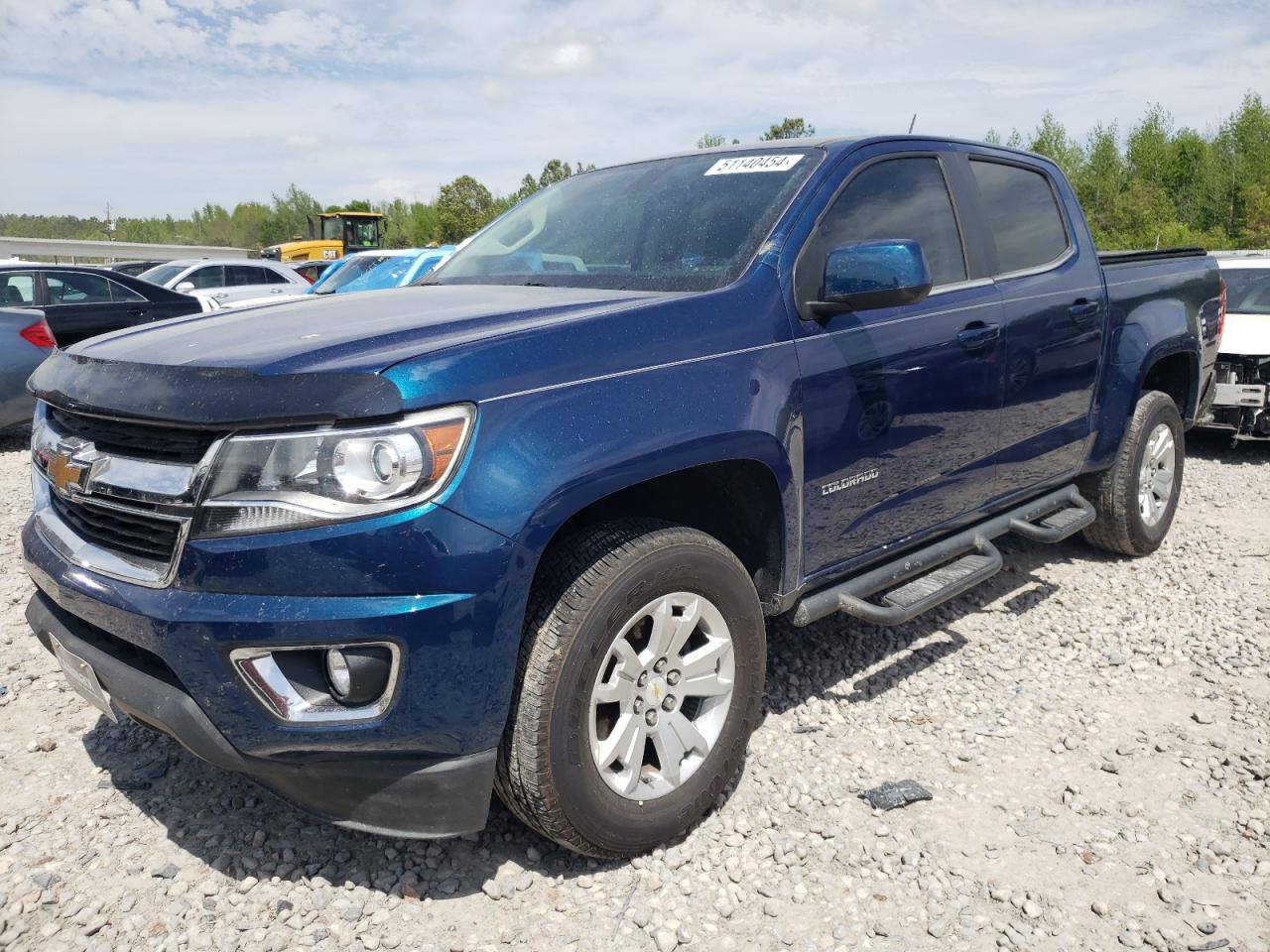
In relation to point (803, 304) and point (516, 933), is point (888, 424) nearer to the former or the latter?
point (803, 304)

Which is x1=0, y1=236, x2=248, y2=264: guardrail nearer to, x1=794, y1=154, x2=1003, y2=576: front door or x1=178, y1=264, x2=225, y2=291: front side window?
x1=178, y1=264, x2=225, y2=291: front side window

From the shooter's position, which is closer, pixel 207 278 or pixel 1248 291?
pixel 1248 291

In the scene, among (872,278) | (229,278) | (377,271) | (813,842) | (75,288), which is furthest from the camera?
(229,278)

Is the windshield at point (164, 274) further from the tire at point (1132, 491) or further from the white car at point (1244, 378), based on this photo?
the tire at point (1132, 491)

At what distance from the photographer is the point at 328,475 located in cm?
208

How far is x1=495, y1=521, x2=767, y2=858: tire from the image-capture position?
2.33m

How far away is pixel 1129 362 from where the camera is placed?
183 inches

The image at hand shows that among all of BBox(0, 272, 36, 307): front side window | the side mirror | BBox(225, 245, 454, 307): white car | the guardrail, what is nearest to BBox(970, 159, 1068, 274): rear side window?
the side mirror

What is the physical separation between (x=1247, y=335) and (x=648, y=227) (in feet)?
21.9

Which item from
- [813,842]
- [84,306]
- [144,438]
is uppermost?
[84,306]

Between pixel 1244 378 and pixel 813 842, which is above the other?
pixel 1244 378

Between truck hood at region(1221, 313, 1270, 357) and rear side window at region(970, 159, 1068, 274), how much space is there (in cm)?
430

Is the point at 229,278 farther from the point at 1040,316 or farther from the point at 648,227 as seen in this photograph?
the point at 1040,316

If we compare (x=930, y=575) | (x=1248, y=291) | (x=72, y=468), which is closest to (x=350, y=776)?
(x=72, y=468)
